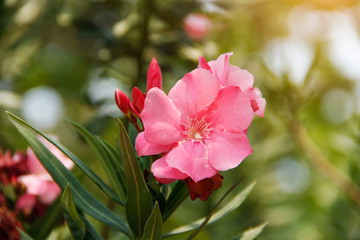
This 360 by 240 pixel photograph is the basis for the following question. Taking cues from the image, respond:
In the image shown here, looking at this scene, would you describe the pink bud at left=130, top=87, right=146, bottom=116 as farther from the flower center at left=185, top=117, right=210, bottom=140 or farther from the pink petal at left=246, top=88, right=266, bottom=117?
the pink petal at left=246, top=88, right=266, bottom=117

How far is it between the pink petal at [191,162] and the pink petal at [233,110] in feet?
0.23

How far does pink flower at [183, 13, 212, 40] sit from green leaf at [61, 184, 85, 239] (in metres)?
1.07

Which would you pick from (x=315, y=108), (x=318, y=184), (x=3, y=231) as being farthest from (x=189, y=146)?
(x=315, y=108)

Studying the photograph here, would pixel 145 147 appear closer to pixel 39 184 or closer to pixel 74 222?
pixel 74 222

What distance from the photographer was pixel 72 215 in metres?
0.72

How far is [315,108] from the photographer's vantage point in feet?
11.4

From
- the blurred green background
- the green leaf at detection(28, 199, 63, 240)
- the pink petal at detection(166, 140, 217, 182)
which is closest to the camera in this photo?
the pink petal at detection(166, 140, 217, 182)

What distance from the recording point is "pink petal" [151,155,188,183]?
0.67 metres

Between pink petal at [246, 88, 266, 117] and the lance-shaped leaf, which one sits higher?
pink petal at [246, 88, 266, 117]

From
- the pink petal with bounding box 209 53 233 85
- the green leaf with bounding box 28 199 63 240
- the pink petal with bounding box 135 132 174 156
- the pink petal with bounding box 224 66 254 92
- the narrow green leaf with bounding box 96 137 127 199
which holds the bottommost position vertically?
the green leaf with bounding box 28 199 63 240

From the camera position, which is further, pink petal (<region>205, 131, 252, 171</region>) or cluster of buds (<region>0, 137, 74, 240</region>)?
cluster of buds (<region>0, 137, 74, 240</region>)

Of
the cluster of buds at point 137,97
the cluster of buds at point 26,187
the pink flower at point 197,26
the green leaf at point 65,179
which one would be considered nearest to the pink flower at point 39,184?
the cluster of buds at point 26,187

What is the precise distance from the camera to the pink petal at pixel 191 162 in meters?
0.66

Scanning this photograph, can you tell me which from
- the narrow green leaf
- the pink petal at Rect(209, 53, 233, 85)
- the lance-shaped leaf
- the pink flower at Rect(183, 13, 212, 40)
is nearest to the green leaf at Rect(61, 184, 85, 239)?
the lance-shaped leaf
